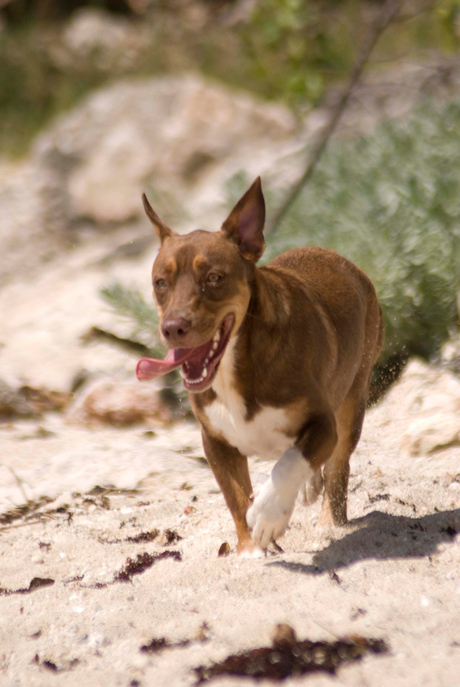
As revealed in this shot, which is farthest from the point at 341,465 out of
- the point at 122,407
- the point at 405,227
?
the point at 122,407

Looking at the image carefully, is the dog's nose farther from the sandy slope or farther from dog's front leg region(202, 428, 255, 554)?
the sandy slope

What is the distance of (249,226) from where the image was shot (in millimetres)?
4000

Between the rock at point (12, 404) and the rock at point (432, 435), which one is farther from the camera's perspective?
the rock at point (12, 404)

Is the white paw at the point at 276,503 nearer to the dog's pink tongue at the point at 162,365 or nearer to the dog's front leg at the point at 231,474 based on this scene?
the dog's front leg at the point at 231,474

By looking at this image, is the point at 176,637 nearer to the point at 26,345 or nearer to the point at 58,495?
the point at 58,495

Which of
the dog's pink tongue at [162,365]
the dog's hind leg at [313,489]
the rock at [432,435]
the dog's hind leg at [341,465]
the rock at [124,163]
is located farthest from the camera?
the rock at [124,163]

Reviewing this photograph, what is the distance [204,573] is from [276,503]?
49 centimetres

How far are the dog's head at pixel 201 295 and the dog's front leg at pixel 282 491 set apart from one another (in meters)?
0.47

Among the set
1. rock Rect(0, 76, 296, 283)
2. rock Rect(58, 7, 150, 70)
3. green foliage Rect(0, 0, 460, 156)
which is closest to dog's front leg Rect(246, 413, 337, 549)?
rock Rect(0, 76, 296, 283)

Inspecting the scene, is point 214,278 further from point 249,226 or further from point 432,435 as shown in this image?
point 432,435

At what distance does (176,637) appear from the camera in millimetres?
3055

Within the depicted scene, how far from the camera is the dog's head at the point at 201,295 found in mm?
3574

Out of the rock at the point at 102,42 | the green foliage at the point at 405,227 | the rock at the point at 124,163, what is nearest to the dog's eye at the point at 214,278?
the green foliage at the point at 405,227

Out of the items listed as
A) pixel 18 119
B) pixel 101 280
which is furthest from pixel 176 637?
pixel 18 119
